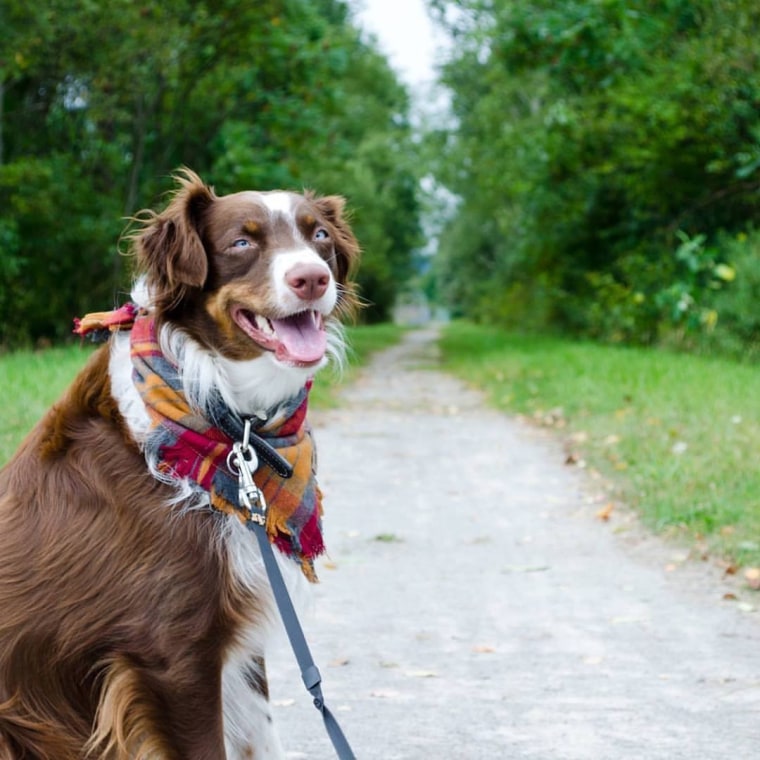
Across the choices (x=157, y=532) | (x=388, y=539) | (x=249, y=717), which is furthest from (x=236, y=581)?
(x=388, y=539)

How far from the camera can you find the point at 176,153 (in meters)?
22.0

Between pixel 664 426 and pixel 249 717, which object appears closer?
pixel 249 717

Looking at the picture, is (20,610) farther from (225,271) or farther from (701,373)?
(701,373)

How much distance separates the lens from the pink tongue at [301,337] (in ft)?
10.5

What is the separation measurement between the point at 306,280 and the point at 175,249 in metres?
0.38

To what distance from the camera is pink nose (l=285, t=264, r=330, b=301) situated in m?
3.17

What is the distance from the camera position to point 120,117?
1970 cm

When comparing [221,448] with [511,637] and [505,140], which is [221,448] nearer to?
[511,637]

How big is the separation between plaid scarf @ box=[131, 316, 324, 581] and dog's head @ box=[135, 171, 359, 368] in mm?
153

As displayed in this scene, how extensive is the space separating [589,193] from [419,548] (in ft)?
55.2

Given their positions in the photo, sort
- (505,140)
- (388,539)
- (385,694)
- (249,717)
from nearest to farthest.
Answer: (249,717)
(385,694)
(388,539)
(505,140)

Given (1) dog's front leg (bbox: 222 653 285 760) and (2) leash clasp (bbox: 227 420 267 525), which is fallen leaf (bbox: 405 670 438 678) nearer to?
(1) dog's front leg (bbox: 222 653 285 760)

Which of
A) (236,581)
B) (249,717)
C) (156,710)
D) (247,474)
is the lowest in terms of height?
(249,717)

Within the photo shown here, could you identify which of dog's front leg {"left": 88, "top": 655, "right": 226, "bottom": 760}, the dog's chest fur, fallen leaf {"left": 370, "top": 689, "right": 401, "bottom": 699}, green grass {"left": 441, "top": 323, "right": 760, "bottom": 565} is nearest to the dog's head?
the dog's chest fur
